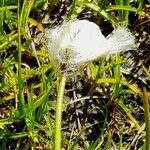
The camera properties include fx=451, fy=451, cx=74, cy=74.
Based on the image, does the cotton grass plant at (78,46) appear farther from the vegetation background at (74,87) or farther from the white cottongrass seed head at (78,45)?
the vegetation background at (74,87)

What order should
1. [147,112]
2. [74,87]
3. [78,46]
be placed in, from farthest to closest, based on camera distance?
1. [74,87]
2. [78,46]
3. [147,112]

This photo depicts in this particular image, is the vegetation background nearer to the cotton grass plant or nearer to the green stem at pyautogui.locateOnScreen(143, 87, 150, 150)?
the cotton grass plant

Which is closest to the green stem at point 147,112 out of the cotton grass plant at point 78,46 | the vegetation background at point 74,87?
the cotton grass plant at point 78,46

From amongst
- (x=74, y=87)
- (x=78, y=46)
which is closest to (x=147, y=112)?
(x=78, y=46)

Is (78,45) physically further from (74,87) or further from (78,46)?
(74,87)

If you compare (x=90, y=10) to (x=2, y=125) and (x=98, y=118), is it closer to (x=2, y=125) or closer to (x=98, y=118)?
(x=98, y=118)

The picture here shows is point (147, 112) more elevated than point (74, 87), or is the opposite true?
point (147, 112)
